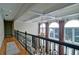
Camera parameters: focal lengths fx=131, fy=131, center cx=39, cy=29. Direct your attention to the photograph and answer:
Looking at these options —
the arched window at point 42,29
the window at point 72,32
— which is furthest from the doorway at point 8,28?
the window at point 72,32

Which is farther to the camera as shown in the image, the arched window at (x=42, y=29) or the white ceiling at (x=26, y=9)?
the arched window at (x=42, y=29)

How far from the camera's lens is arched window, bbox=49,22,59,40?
197 cm

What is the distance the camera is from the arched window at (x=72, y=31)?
1904 mm

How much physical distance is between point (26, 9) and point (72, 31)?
2.51 ft

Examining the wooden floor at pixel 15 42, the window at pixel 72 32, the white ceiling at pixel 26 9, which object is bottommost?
the wooden floor at pixel 15 42

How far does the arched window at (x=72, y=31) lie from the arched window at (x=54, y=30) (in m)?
0.13

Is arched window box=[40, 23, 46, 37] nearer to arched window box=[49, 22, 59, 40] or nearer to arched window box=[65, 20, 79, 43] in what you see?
arched window box=[49, 22, 59, 40]

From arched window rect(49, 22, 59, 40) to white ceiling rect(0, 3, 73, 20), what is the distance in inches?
8.4

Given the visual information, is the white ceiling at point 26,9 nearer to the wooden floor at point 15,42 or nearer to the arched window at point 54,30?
the arched window at point 54,30

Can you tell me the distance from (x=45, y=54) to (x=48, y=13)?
0.62 m

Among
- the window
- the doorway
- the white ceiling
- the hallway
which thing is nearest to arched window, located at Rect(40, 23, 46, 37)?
the hallway

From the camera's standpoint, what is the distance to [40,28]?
2.05m

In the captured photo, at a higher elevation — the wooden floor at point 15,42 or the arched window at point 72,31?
the arched window at point 72,31
